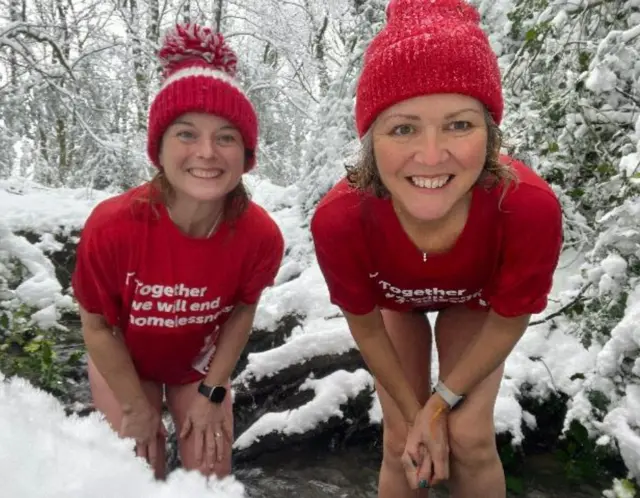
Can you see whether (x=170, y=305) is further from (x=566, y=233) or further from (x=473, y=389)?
(x=566, y=233)

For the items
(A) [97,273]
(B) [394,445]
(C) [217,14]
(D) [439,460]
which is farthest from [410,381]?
(C) [217,14]

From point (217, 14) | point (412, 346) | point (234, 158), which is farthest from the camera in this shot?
point (217, 14)

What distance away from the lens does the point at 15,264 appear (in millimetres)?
4285

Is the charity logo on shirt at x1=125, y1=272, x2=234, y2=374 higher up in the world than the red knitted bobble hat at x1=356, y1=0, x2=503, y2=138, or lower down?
lower down

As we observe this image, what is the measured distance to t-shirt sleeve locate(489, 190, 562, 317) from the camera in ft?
A: 6.22

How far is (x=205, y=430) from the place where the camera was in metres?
2.60

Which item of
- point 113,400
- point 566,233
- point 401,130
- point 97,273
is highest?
point 401,130

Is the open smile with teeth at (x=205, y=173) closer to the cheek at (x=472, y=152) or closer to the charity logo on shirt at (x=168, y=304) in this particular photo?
the charity logo on shirt at (x=168, y=304)

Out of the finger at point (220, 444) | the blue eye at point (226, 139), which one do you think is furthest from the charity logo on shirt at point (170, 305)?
the blue eye at point (226, 139)

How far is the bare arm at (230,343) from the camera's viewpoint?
2.63m

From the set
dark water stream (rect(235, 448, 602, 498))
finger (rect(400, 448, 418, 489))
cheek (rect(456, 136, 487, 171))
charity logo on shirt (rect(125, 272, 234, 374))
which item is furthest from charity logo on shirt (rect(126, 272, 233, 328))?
cheek (rect(456, 136, 487, 171))

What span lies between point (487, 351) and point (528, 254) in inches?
15.9

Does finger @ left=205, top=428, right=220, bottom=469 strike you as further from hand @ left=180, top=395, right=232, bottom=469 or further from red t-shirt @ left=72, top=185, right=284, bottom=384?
red t-shirt @ left=72, top=185, right=284, bottom=384

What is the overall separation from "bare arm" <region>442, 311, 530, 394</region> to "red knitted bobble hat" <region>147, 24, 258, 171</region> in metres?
1.27
